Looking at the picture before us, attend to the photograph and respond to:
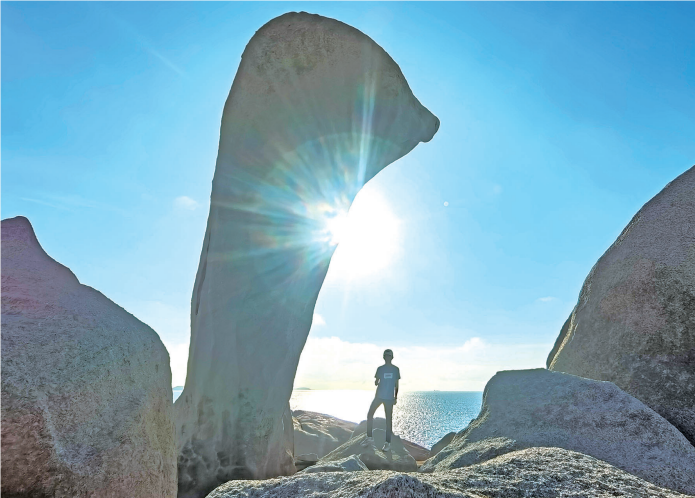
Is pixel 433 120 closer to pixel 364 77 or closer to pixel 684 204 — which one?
pixel 364 77

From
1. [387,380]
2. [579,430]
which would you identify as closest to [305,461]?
[387,380]

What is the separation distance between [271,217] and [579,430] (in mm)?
5513

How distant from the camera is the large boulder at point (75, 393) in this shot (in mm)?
2268

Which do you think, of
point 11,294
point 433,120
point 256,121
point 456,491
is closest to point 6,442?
point 11,294

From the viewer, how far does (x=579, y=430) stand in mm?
3986

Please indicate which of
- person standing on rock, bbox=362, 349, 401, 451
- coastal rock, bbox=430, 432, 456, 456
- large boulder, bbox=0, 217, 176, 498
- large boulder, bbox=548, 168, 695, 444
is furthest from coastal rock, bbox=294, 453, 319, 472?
large boulder, bbox=0, 217, 176, 498

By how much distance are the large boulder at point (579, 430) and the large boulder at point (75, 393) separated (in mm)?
2572

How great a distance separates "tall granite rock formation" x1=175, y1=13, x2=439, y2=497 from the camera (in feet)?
21.4

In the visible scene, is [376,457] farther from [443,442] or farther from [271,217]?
[271,217]

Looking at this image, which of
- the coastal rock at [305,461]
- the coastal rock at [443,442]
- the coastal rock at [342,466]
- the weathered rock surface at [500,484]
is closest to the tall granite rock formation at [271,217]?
the coastal rock at [305,461]

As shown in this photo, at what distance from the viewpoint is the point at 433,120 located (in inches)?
362

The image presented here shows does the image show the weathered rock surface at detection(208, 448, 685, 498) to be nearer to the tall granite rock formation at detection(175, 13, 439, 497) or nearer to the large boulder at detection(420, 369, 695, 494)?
the large boulder at detection(420, 369, 695, 494)

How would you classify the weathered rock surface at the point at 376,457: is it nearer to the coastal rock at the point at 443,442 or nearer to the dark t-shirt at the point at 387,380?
the dark t-shirt at the point at 387,380

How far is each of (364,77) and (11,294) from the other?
6.53m
